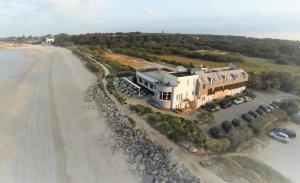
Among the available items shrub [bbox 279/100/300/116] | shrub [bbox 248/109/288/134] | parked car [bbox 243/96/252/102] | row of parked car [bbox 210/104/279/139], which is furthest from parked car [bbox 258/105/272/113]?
parked car [bbox 243/96/252/102]

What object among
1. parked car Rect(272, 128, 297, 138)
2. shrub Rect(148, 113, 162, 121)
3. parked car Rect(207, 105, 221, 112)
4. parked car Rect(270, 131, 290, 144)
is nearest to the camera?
parked car Rect(270, 131, 290, 144)

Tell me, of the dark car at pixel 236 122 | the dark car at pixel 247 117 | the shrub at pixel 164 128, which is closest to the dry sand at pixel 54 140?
the shrub at pixel 164 128

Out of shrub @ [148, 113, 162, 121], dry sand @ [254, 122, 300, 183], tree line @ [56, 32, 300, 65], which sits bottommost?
dry sand @ [254, 122, 300, 183]

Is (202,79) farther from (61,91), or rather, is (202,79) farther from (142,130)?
(61,91)

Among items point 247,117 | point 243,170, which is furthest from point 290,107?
point 243,170

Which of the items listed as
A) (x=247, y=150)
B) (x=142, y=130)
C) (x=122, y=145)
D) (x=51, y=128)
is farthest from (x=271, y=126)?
(x=51, y=128)

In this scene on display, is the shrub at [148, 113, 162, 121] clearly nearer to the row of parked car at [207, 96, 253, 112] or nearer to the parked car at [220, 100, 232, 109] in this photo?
the row of parked car at [207, 96, 253, 112]

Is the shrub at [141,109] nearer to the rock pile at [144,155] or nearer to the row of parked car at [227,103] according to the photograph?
the rock pile at [144,155]
